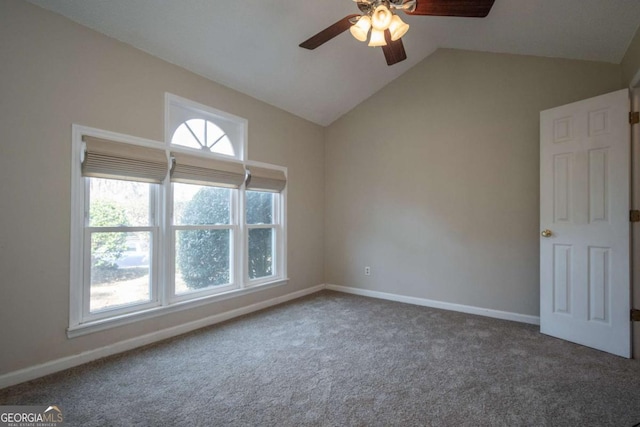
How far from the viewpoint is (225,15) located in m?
2.62

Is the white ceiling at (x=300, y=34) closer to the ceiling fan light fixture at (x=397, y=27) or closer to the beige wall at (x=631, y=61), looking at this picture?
the beige wall at (x=631, y=61)

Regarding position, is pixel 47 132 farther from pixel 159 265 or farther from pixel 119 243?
pixel 159 265

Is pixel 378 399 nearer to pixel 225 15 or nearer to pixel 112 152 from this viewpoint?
pixel 112 152

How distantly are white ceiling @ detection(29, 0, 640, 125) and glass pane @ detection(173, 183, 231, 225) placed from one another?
1186mm

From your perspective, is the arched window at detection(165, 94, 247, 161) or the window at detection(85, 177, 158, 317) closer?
the window at detection(85, 177, 158, 317)

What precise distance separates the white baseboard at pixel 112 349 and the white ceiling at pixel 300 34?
99.5 inches

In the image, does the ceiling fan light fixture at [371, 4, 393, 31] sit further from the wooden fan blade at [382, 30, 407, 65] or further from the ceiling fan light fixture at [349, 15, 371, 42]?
the wooden fan blade at [382, 30, 407, 65]

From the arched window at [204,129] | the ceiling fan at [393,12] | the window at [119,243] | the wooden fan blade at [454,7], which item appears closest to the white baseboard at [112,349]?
the window at [119,243]

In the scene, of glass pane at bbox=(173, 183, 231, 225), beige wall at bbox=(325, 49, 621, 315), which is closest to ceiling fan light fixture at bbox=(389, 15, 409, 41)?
beige wall at bbox=(325, 49, 621, 315)

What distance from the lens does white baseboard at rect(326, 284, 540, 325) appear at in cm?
331

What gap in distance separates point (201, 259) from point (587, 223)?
3650mm

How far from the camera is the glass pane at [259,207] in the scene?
12.5ft

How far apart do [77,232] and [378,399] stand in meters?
2.49

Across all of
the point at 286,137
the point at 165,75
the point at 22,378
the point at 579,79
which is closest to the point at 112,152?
the point at 165,75
